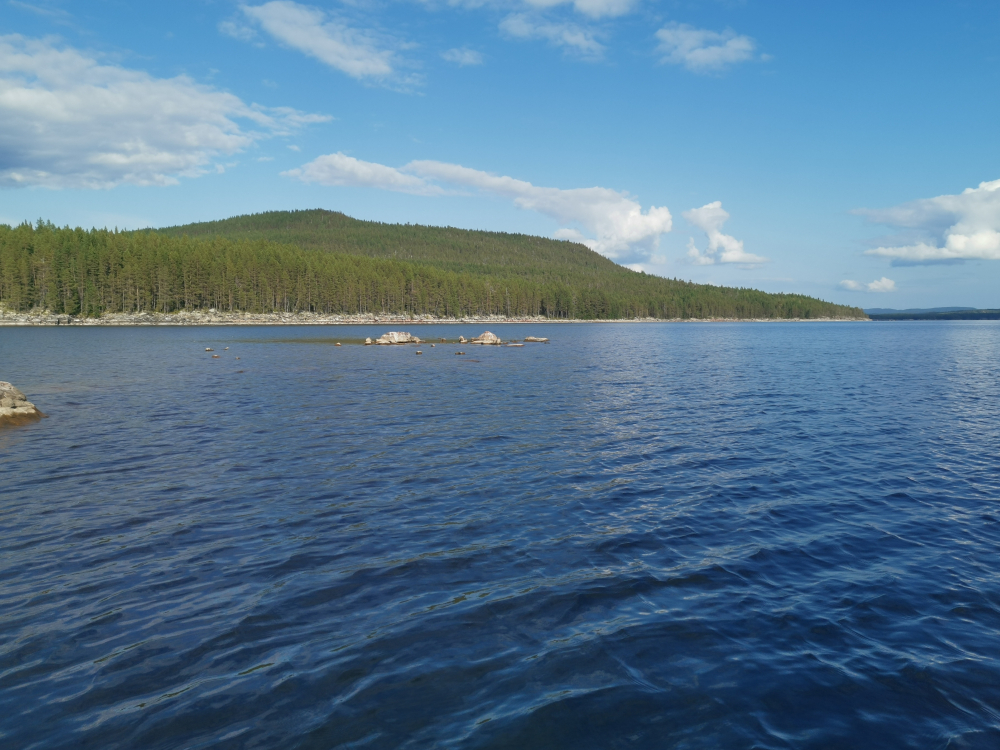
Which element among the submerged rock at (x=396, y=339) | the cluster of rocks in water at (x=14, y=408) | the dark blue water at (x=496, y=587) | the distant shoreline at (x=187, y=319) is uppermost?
the distant shoreline at (x=187, y=319)

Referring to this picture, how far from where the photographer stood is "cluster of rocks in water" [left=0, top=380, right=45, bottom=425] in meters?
25.0

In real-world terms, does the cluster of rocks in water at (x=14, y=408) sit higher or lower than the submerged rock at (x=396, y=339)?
lower

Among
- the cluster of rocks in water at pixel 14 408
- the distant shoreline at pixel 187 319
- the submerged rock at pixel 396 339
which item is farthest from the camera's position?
the distant shoreline at pixel 187 319

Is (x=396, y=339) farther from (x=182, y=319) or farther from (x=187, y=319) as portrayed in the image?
(x=187, y=319)

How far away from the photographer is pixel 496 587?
10.3 m

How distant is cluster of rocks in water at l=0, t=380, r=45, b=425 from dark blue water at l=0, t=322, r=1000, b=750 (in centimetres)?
348

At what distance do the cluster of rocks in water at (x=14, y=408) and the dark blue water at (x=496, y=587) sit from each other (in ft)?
11.4

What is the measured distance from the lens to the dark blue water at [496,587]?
698 centimetres

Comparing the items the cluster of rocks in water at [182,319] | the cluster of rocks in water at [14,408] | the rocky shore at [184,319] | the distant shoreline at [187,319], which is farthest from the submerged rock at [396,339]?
Answer: the cluster of rocks in water at [182,319]

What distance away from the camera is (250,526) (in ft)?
43.3

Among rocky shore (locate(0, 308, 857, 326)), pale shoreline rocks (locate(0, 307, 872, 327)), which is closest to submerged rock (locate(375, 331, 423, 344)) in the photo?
pale shoreline rocks (locate(0, 307, 872, 327))

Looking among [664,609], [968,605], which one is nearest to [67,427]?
[664,609]

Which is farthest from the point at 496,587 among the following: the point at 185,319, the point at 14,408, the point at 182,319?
the point at 185,319

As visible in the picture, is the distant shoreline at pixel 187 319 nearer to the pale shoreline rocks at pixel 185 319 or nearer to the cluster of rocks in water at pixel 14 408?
the pale shoreline rocks at pixel 185 319
